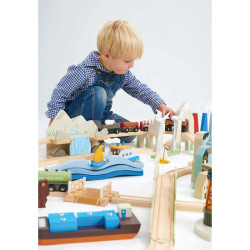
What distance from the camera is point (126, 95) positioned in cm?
151

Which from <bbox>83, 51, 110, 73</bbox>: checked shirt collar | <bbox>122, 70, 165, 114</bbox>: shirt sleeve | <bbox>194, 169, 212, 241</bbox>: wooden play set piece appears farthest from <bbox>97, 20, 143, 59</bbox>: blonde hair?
<bbox>194, 169, 212, 241</bbox>: wooden play set piece

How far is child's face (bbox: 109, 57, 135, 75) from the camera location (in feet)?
3.91

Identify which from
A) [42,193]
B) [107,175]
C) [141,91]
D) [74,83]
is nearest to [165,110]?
[141,91]

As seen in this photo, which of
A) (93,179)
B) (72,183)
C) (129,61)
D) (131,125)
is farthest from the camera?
(131,125)

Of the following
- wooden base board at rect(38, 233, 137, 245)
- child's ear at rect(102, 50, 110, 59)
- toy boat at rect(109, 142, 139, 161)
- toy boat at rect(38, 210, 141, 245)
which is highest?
child's ear at rect(102, 50, 110, 59)

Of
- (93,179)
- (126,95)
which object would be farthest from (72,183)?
(126,95)

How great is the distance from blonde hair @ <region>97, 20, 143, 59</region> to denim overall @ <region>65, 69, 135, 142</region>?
150mm

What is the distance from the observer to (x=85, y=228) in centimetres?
56

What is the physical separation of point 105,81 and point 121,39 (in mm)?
223

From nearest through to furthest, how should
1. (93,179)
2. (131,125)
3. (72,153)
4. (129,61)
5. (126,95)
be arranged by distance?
(93,179) → (72,153) → (129,61) → (131,125) → (126,95)

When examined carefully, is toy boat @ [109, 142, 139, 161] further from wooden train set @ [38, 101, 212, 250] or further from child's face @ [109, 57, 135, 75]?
child's face @ [109, 57, 135, 75]
